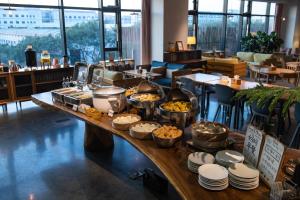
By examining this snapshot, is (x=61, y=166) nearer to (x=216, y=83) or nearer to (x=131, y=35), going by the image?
(x=216, y=83)

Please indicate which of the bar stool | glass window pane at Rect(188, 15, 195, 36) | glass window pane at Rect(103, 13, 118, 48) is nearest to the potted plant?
glass window pane at Rect(188, 15, 195, 36)

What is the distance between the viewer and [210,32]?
35.3ft

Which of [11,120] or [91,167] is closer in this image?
[91,167]

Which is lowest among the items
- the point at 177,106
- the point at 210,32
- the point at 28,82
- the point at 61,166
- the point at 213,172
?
the point at 61,166

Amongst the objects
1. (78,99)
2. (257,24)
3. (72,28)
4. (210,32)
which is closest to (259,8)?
(257,24)

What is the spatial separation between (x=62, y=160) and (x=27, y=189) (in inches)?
27.6

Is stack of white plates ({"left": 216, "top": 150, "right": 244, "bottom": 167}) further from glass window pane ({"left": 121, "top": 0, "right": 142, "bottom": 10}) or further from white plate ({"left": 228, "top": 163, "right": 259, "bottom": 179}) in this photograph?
glass window pane ({"left": 121, "top": 0, "right": 142, "bottom": 10})

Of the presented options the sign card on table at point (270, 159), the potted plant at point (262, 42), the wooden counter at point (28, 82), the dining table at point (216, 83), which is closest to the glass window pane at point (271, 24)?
the potted plant at point (262, 42)

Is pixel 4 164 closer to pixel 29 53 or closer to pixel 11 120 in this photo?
pixel 11 120

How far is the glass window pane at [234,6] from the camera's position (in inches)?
441

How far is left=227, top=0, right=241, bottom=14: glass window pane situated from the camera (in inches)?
441

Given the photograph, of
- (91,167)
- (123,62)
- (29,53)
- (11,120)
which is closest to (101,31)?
(123,62)

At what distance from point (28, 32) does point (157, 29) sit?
3593 mm

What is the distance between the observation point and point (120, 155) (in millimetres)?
3678
